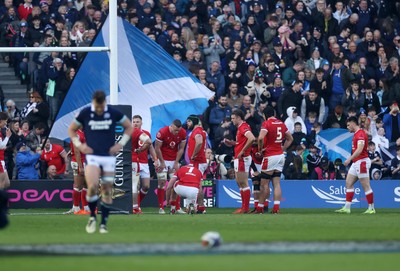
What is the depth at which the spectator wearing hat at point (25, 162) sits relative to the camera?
30.9 m

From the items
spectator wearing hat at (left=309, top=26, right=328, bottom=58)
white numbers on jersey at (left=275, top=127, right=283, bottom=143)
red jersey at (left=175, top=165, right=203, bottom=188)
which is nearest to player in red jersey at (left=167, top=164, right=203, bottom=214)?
red jersey at (left=175, top=165, right=203, bottom=188)

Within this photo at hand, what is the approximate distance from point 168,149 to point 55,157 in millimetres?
4109

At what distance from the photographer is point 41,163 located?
31.5 meters

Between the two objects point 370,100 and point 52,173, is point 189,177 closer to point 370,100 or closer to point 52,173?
point 52,173

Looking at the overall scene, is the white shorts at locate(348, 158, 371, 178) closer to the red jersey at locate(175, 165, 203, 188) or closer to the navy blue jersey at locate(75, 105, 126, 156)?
the red jersey at locate(175, 165, 203, 188)

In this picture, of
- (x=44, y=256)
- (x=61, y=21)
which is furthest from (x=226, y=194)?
(x=44, y=256)

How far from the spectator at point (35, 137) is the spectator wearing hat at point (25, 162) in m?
0.25

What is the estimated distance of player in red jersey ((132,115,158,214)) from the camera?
27.2 metres

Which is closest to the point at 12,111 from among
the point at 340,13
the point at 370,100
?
the point at 370,100

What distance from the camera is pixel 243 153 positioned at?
27266 mm

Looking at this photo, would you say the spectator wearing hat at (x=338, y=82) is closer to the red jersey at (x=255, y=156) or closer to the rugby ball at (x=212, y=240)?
the red jersey at (x=255, y=156)

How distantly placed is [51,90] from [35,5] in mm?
4331

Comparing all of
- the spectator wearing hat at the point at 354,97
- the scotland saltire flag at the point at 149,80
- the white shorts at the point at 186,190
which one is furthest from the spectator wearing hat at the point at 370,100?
the white shorts at the point at 186,190

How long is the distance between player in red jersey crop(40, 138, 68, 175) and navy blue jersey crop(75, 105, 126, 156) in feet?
38.2
